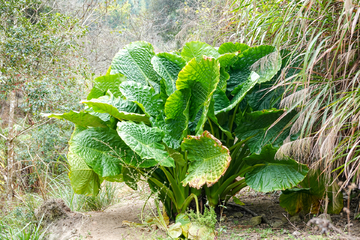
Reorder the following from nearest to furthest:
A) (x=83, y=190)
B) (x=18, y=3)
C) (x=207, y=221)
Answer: (x=207, y=221)
(x=83, y=190)
(x=18, y=3)

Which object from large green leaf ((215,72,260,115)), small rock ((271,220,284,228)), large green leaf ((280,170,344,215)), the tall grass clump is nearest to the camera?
the tall grass clump

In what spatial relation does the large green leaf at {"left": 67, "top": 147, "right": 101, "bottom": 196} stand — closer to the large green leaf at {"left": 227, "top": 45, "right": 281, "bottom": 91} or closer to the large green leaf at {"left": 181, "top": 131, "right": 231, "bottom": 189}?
the large green leaf at {"left": 181, "top": 131, "right": 231, "bottom": 189}

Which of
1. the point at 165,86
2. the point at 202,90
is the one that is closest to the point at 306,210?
the point at 202,90

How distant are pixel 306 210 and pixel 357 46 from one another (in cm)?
111

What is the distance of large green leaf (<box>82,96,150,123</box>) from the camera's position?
175cm

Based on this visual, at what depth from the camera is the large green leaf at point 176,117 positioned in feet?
6.07

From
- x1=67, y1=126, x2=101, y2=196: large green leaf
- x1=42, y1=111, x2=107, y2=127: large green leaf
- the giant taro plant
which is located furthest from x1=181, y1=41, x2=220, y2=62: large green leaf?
x1=67, y1=126, x2=101, y2=196: large green leaf

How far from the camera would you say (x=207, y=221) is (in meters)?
1.68

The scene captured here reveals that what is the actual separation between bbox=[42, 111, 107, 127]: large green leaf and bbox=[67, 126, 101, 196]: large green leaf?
0.17m

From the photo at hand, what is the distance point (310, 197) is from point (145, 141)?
1201mm

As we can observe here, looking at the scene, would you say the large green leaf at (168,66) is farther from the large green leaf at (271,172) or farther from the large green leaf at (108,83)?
the large green leaf at (271,172)

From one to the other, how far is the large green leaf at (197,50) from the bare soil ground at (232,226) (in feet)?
3.48

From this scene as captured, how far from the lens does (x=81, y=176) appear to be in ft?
7.32

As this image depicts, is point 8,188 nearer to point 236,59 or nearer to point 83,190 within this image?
point 83,190
